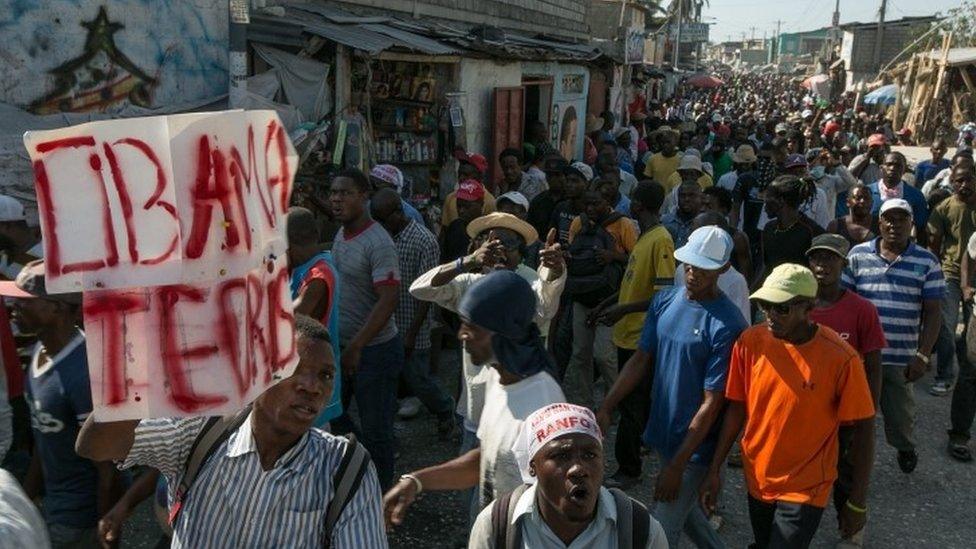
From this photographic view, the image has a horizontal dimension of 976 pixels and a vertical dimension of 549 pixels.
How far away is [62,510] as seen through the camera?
3.21 meters

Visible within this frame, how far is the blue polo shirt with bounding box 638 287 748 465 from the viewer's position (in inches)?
152

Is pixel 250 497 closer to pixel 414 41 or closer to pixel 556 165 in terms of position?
pixel 556 165

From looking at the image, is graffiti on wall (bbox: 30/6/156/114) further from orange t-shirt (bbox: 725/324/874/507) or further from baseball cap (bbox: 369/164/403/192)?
orange t-shirt (bbox: 725/324/874/507)

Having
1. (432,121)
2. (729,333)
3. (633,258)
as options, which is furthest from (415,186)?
(729,333)

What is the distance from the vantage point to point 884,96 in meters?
31.7

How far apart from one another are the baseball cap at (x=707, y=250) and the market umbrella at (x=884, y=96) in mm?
30152

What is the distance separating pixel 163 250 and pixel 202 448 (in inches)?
25.7

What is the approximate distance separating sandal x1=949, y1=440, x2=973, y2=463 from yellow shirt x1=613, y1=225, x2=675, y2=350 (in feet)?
7.54

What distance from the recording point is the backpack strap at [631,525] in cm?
240

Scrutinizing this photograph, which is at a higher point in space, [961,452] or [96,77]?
[96,77]

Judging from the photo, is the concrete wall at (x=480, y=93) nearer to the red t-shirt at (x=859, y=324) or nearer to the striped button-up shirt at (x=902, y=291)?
the striped button-up shirt at (x=902, y=291)

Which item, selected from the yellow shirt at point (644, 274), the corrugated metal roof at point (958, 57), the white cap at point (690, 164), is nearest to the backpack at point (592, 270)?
the yellow shirt at point (644, 274)

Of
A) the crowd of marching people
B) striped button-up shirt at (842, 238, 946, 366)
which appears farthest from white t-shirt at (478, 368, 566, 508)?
striped button-up shirt at (842, 238, 946, 366)

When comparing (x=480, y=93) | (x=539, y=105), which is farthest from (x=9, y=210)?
(x=539, y=105)
